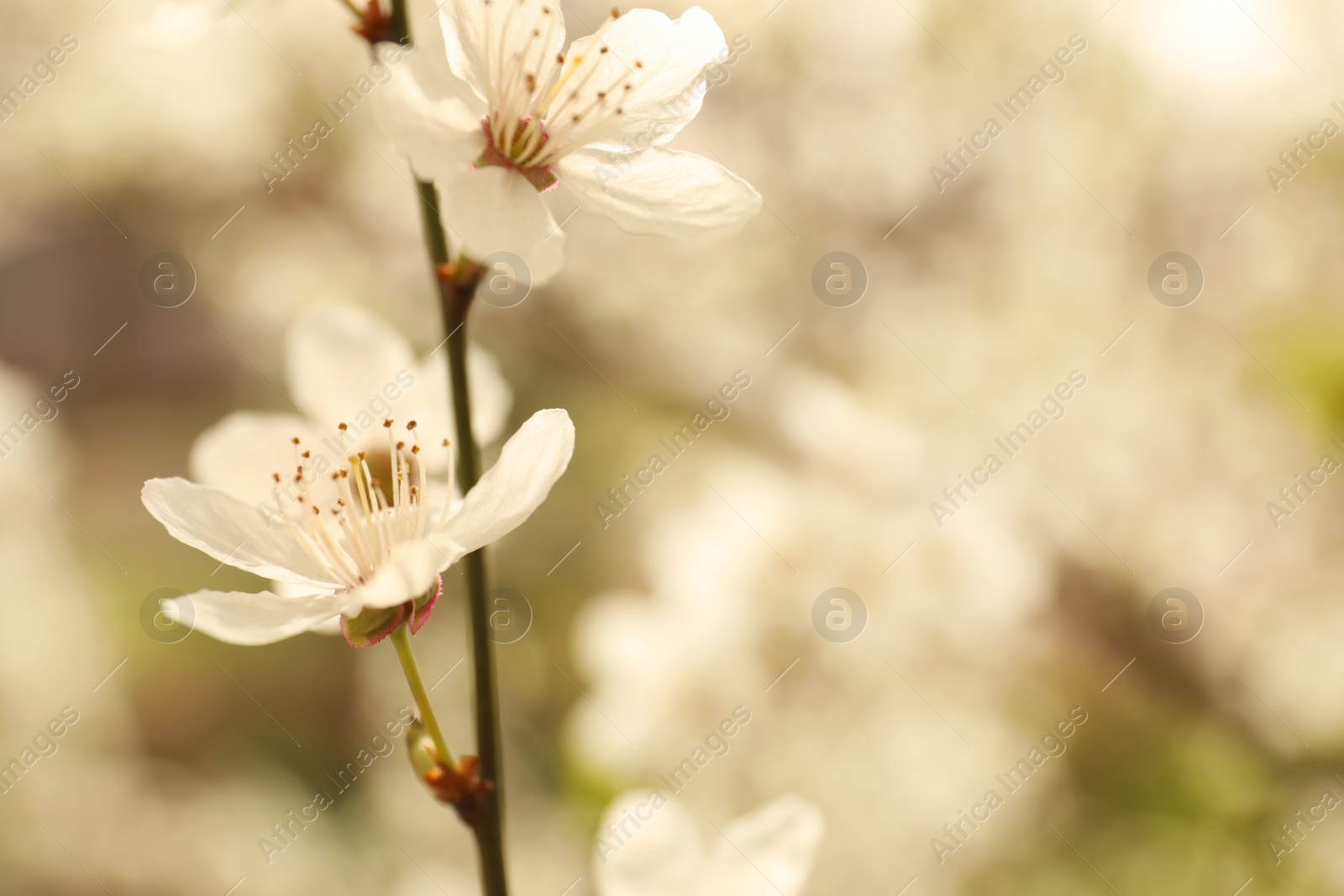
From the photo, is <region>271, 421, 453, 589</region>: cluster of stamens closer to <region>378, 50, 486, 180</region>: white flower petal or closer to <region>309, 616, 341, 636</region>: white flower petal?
<region>309, 616, 341, 636</region>: white flower petal

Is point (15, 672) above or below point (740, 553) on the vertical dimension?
below

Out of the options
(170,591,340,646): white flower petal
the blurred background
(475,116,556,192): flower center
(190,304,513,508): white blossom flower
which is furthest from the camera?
the blurred background

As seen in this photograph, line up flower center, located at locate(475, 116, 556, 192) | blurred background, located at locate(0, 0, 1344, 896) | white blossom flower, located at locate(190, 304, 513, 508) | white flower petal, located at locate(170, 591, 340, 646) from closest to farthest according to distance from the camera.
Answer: white flower petal, located at locate(170, 591, 340, 646) < flower center, located at locate(475, 116, 556, 192) < white blossom flower, located at locate(190, 304, 513, 508) < blurred background, located at locate(0, 0, 1344, 896)

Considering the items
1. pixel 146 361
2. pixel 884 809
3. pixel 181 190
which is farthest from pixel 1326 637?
pixel 146 361

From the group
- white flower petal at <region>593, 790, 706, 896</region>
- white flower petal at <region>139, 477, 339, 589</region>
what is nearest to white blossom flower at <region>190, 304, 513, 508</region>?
white flower petal at <region>139, 477, 339, 589</region>

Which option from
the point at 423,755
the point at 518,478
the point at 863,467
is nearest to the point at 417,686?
the point at 423,755

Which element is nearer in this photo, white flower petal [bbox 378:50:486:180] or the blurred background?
white flower petal [bbox 378:50:486:180]

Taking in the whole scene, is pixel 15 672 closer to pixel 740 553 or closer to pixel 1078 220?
pixel 740 553
